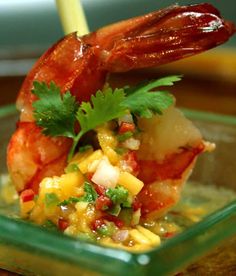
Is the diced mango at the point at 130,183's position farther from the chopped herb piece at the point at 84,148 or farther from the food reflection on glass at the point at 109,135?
the chopped herb piece at the point at 84,148

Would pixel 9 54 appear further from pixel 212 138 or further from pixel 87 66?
pixel 87 66

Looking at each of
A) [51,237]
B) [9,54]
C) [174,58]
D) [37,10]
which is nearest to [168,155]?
[174,58]

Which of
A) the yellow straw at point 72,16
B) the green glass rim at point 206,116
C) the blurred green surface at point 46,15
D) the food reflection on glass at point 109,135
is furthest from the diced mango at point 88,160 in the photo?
the blurred green surface at point 46,15

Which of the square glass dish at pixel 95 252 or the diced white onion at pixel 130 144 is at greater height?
the diced white onion at pixel 130 144

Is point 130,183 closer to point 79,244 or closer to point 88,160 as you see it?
point 88,160

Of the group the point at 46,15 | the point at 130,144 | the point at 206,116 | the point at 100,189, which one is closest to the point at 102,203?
the point at 100,189

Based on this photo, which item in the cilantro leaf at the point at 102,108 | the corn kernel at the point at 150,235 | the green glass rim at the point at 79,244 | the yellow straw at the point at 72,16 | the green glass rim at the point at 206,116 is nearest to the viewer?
the green glass rim at the point at 79,244

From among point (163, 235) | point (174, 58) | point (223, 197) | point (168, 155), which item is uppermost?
point (174, 58)
